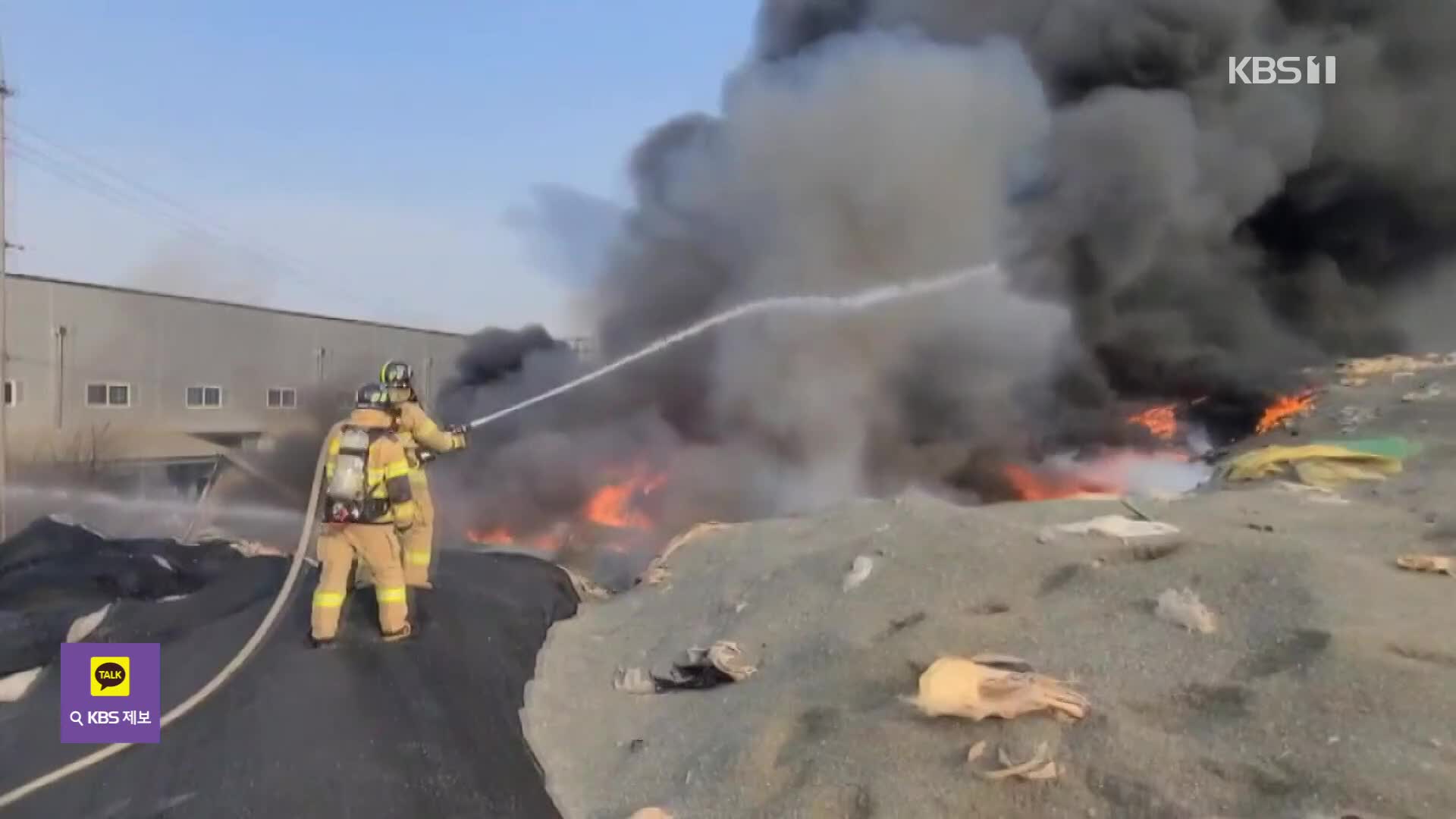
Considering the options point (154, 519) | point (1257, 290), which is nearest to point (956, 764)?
point (154, 519)

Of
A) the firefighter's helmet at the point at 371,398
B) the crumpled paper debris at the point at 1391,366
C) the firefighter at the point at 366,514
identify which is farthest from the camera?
the crumpled paper debris at the point at 1391,366

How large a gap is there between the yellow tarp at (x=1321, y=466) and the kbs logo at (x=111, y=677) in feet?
29.4

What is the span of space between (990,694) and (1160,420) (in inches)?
604

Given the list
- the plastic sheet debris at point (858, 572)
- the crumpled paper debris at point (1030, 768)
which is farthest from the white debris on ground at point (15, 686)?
the crumpled paper debris at point (1030, 768)

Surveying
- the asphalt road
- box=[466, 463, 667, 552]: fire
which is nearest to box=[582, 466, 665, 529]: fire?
box=[466, 463, 667, 552]: fire

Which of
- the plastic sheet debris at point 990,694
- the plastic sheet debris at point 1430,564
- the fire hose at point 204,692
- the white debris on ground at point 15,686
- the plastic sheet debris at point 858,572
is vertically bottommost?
the white debris on ground at point 15,686

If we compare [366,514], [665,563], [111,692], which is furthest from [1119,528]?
[111,692]

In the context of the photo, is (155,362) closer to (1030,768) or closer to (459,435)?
(459,435)

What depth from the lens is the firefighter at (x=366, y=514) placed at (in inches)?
247

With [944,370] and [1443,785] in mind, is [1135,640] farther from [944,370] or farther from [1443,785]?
[944,370]

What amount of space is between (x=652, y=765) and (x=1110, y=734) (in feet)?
6.59

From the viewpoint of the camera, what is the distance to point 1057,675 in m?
4.52

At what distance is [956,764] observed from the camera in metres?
3.91

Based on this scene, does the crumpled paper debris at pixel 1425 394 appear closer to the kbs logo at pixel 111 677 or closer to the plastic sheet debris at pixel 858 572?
the plastic sheet debris at pixel 858 572
